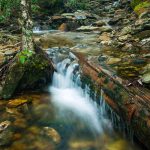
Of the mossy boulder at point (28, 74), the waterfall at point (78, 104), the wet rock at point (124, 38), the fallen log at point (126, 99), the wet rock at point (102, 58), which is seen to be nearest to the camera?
the fallen log at point (126, 99)

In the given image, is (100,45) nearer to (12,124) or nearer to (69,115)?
(69,115)

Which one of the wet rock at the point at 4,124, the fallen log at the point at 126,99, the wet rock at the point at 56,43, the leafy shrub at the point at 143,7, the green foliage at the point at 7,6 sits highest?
the leafy shrub at the point at 143,7

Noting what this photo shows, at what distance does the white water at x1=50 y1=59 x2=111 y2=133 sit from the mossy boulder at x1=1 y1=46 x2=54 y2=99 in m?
0.46

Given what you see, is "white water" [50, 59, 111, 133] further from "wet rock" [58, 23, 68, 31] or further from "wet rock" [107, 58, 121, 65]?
"wet rock" [58, 23, 68, 31]

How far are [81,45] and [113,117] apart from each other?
6914mm

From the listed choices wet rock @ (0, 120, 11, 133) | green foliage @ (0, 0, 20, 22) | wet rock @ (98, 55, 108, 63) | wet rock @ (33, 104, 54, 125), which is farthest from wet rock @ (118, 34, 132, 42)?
wet rock @ (0, 120, 11, 133)

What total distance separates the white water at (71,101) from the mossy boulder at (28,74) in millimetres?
460

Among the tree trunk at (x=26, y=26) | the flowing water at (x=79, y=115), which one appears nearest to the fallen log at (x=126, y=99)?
the flowing water at (x=79, y=115)

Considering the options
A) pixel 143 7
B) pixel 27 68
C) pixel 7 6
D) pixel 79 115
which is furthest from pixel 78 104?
pixel 143 7

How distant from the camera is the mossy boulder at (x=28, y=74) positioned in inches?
310

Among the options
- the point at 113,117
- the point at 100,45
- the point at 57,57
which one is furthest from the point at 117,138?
the point at 100,45

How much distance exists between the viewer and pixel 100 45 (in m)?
12.7

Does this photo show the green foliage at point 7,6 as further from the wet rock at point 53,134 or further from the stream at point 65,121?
the wet rock at point 53,134

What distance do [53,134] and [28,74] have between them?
2548 millimetres
